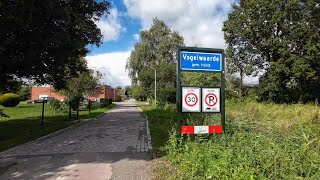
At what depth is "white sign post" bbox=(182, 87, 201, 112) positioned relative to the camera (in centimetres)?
912

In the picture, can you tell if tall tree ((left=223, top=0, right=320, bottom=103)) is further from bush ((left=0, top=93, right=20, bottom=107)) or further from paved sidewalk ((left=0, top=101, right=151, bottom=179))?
paved sidewalk ((left=0, top=101, right=151, bottom=179))

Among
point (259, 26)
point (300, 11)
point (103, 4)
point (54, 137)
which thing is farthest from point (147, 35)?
point (54, 137)

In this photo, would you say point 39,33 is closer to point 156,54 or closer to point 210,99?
point 210,99

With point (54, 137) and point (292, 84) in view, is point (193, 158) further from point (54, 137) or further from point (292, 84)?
point (292, 84)

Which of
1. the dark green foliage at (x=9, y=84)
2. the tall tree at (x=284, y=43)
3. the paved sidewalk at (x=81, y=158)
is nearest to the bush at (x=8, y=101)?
the dark green foliage at (x=9, y=84)

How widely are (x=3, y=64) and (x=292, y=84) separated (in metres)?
Answer: 41.0

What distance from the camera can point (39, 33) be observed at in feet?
41.7

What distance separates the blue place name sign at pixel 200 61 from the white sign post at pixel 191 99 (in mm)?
560

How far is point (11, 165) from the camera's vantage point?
8867mm

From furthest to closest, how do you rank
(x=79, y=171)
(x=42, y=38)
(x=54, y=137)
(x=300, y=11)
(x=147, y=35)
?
(x=147, y=35), (x=300, y=11), (x=54, y=137), (x=42, y=38), (x=79, y=171)

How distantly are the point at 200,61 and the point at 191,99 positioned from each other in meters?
1.04

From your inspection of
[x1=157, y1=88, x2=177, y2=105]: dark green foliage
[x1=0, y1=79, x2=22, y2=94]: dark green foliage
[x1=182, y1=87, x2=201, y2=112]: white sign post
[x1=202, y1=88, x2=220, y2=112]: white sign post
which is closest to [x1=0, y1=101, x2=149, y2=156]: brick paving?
[x1=182, y1=87, x2=201, y2=112]: white sign post

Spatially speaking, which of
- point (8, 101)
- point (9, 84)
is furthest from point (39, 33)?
point (8, 101)

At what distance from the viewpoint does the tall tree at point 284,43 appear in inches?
1674
